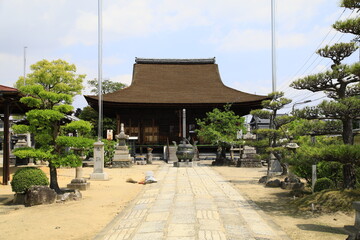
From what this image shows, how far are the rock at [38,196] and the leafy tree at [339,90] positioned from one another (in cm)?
611

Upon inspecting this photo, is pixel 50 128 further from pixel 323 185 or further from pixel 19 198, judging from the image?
pixel 323 185

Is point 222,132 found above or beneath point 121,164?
above

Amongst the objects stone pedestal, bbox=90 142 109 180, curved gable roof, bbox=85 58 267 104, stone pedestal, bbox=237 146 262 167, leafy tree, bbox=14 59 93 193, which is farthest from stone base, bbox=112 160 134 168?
leafy tree, bbox=14 59 93 193

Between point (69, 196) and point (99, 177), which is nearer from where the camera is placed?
point (69, 196)

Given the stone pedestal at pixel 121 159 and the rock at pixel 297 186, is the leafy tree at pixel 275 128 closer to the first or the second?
the rock at pixel 297 186

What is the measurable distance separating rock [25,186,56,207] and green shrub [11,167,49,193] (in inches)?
5.9

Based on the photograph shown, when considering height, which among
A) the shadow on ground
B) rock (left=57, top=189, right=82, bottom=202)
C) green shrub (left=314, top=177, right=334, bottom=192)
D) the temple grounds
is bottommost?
the temple grounds

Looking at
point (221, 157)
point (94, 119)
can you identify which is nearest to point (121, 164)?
point (221, 157)

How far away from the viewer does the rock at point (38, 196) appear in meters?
7.90

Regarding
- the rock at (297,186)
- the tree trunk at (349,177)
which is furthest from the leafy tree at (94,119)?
the tree trunk at (349,177)

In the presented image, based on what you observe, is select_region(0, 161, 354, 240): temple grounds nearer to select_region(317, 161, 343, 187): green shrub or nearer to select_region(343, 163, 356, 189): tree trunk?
select_region(343, 163, 356, 189): tree trunk

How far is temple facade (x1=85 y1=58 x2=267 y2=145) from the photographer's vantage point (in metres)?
26.8

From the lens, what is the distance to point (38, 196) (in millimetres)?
7949

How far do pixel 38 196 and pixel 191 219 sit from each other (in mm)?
4033
